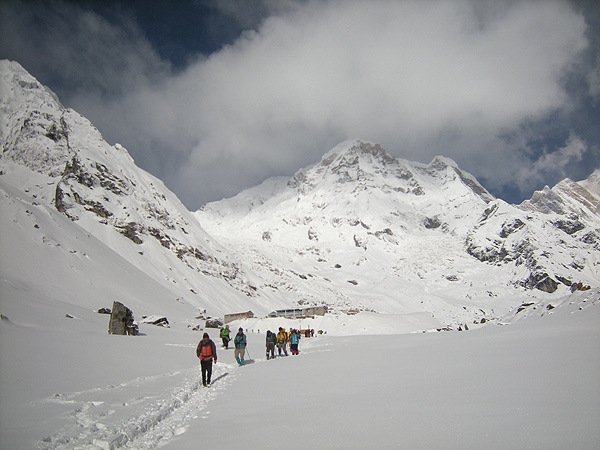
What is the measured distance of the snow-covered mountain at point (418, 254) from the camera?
97000 millimetres

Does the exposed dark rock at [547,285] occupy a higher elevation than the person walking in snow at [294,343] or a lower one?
higher

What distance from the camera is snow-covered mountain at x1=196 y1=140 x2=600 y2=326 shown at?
318 feet

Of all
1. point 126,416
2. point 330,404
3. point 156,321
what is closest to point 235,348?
Result: point 126,416

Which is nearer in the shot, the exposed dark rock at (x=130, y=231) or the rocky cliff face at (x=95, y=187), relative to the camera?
the rocky cliff face at (x=95, y=187)

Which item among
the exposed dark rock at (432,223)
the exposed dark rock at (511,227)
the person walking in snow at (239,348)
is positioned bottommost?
the person walking in snow at (239,348)

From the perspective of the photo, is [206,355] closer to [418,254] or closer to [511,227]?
[418,254]

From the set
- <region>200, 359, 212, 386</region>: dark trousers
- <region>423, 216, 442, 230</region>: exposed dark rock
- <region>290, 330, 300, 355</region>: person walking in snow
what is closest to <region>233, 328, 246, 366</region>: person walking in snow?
<region>290, 330, 300, 355</region>: person walking in snow

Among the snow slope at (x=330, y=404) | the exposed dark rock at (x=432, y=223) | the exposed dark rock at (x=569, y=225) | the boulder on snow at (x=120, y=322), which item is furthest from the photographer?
the exposed dark rock at (x=432, y=223)

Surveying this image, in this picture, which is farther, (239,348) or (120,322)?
(120,322)

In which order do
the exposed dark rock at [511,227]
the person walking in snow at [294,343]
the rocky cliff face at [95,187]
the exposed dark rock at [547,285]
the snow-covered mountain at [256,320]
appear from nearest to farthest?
the snow-covered mountain at [256,320]
the person walking in snow at [294,343]
the rocky cliff face at [95,187]
the exposed dark rock at [547,285]
the exposed dark rock at [511,227]

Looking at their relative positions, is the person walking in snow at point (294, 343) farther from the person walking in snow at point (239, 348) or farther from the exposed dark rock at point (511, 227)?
the exposed dark rock at point (511, 227)

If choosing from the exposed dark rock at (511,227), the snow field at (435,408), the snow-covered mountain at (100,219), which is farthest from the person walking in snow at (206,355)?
the exposed dark rock at (511,227)

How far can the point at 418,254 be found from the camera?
135m

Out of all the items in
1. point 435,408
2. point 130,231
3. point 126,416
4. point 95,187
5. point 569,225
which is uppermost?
point 569,225
